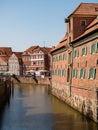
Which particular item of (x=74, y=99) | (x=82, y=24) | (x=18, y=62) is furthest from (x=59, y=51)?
(x=18, y=62)

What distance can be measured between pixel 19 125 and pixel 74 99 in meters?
10.5

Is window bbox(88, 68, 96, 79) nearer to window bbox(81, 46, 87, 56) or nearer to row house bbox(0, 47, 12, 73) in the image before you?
window bbox(81, 46, 87, 56)

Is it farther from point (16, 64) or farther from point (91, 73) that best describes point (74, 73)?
point (16, 64)

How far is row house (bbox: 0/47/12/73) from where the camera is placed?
121 meters

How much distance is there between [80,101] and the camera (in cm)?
3256

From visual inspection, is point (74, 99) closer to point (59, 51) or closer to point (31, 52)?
point (59, 51)

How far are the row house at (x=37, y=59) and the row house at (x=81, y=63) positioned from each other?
55942 millimetres

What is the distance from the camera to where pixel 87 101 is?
97.9 feet

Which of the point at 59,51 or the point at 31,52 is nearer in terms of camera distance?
the point at 59,51

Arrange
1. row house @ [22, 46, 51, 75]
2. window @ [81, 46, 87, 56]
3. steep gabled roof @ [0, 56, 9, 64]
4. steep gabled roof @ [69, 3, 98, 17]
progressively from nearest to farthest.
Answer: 1. window @ [81, 46, 87, 56]
2. steep gabled roof @ [69, 3, 98, 17]
3. row house @ [22, 46, 51, 75]
4. steep gabled roof @ [0, 56, 9, 64]

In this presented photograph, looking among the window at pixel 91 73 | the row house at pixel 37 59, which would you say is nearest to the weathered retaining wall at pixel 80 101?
the window at pixel 91 73

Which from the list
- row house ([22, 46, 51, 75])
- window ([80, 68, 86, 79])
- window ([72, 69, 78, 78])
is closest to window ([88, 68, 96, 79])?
window ([80, 68, 86, 79])

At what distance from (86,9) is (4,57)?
8918 cm

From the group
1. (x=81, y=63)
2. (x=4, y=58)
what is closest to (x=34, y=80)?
(x=4, y=58)
